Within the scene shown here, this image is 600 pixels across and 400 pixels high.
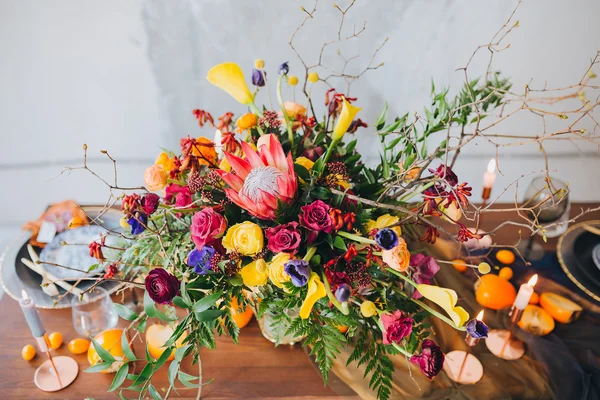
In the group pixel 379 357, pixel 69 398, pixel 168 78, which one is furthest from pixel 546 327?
pixel 168 78

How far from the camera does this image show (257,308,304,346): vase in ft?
2.01

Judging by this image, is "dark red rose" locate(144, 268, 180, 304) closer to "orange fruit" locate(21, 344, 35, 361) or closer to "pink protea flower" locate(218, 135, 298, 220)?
"pink protea flower" locate(218, 135, 298, 220)

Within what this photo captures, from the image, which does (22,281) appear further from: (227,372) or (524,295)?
(524,295)

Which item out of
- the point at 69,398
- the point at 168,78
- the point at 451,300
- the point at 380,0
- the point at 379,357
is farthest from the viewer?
the point at 168,78

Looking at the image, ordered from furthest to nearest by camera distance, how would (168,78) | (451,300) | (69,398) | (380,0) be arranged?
(168,78), (380,0), (69,398), (451,300)

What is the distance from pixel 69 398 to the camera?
714 millimetres

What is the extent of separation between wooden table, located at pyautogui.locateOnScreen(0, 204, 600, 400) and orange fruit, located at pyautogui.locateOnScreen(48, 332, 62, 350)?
0.4 inches

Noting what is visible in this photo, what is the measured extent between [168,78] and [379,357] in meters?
1.07

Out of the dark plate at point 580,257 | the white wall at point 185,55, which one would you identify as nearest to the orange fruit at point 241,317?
the dark plate at point 580,257

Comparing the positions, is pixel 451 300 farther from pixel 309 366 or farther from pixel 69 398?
pixel 69 398

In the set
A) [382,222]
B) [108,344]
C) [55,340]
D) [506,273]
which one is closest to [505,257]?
[506,273]

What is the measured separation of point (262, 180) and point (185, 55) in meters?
0.89

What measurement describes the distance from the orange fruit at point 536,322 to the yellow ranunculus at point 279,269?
512mm

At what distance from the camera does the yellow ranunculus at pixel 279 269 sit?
54cm
